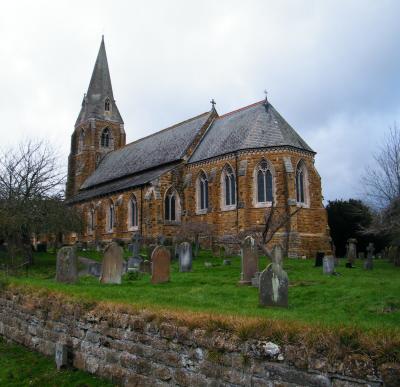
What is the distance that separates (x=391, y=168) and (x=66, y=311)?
22.8m

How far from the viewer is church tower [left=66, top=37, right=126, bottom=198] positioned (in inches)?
1849

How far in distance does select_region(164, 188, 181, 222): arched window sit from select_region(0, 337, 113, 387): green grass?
2223 centimetres

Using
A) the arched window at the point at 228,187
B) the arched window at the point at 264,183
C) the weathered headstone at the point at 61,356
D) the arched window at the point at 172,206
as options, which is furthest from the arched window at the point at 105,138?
the weathered headstone at the point at 61,356

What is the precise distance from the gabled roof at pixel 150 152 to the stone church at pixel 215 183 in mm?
116

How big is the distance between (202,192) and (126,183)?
740cm

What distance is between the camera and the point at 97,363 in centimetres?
744

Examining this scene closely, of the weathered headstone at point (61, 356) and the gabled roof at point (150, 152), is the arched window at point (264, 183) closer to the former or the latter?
the gabled roof at point (150, 152)

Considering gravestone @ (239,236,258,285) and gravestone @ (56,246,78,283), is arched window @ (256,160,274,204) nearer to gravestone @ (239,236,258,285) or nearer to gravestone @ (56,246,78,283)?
gravestone @ (239,236,258,285)

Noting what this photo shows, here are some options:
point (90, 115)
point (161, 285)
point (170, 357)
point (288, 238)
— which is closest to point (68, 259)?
point (161, 285)

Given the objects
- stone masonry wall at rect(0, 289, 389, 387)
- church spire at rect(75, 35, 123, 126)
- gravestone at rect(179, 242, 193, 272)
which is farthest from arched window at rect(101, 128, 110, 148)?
stone masonry wall at rect(0, 289, 389, 387)

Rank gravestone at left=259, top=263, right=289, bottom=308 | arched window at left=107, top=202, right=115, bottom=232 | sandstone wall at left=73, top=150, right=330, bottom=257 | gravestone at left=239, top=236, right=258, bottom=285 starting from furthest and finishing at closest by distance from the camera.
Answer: arched window at left=107, top=202, right=115, bottom=232, sandstone wall at left=73, top=150, right=330, bottom=257, gravestone at left=239, top=236, right=258, bottom=285, gravestone at left=259, top=263, right=289, bottom=308

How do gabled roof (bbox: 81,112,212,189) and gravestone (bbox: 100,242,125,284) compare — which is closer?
gravestone (bbox: 100,242,125,284)

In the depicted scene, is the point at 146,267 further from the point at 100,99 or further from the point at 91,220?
the point at 100,99

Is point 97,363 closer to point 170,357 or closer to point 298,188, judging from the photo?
point 170,357
